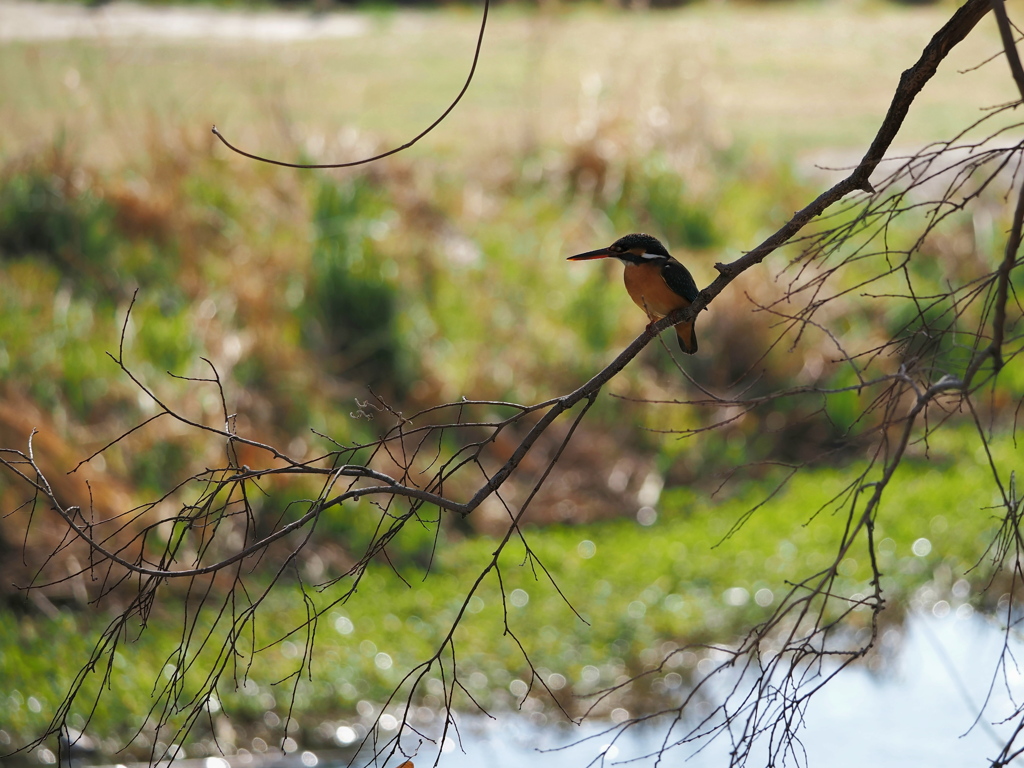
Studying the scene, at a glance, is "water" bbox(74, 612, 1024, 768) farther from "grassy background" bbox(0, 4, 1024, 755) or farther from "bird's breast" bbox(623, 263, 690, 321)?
"bird's breast" bbox(623, 263, 690, 321)

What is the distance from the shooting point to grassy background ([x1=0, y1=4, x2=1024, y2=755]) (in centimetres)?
454

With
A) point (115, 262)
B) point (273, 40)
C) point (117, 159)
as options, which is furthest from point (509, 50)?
point (115, 262)

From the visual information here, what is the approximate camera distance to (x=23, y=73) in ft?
24.0

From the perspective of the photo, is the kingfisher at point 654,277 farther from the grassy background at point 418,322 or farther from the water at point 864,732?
the water at point 864,732

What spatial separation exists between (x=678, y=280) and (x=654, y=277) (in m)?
0.07

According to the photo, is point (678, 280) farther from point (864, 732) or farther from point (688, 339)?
point (864, 732)

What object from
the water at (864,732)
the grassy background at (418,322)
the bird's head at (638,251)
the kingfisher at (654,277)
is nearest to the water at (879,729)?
the water at (864,732)

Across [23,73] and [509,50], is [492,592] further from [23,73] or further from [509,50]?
[509,50]

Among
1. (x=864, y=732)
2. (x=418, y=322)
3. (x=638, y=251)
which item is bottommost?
(x=864, y=732)

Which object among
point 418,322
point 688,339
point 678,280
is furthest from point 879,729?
point 418,322

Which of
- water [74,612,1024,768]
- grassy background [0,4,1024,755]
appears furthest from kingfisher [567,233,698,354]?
water [74,612,1024,768]

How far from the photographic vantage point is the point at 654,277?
3.10 metres

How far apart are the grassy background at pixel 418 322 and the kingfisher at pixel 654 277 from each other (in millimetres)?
505

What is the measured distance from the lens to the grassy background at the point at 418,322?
14.9 ft
